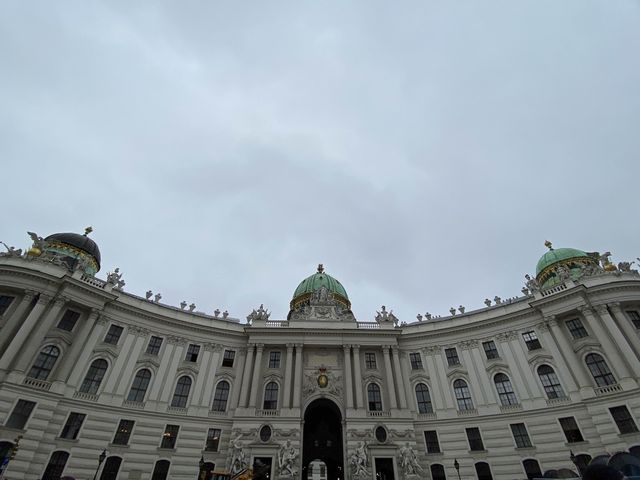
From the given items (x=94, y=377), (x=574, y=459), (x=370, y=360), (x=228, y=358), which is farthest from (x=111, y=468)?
(x=574, y=459)

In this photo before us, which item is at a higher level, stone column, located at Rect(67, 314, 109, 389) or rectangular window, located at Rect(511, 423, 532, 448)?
stone column, located at Rect(67, 314, 109, 389)

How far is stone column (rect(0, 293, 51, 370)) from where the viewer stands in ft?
94.8

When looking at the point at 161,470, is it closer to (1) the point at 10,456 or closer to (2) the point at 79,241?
(1) the point at 10,456

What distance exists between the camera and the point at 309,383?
38.8m

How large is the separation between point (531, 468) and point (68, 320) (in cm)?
4614

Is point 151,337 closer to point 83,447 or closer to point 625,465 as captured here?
point 83,447

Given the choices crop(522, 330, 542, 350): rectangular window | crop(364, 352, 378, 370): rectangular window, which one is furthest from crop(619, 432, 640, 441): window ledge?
crop(364, 352, 378, 370): rectangular window

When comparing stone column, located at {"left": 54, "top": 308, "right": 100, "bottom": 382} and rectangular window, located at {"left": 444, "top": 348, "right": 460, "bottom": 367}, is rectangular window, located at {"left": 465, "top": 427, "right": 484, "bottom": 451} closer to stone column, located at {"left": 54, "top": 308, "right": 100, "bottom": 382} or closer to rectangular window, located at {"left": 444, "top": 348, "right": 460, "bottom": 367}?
rectangular window, located at {"left": 444, "top": 348, "right": 460, "bottom": 367}

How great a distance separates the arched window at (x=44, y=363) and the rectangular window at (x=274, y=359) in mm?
20885

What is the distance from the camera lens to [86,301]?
34750 millimetres

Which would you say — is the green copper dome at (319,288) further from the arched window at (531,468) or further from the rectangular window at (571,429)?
the rectangular window at (571,429)

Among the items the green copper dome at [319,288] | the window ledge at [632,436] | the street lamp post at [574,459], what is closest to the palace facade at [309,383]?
the window ledge at [632,436]

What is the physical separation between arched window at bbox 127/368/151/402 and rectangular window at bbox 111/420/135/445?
6.90 ft

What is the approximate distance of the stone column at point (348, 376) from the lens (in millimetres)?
37219
